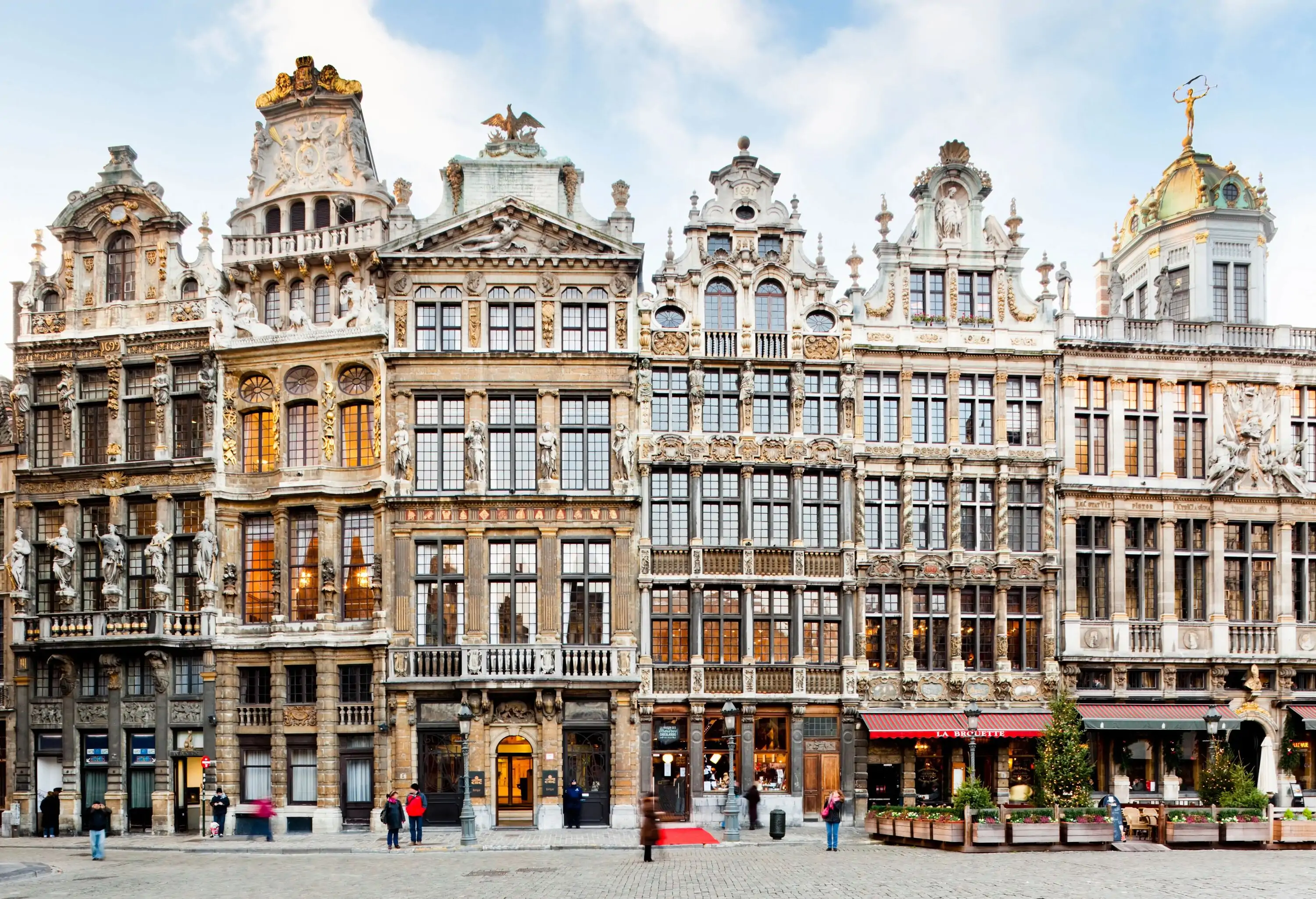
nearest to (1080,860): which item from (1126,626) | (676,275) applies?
(1126,626)

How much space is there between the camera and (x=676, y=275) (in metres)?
45.1

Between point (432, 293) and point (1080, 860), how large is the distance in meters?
26.2

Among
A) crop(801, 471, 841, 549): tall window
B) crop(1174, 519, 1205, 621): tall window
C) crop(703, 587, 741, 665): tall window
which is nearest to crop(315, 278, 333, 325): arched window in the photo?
crop(703, 587, 741, 665): tall window

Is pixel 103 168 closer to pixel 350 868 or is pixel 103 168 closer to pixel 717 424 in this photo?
pixel 717 424

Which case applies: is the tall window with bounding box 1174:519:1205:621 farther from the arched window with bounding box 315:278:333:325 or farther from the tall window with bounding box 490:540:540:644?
the arched window with bounding box 315:278:333:325

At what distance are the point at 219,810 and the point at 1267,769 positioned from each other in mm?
33368

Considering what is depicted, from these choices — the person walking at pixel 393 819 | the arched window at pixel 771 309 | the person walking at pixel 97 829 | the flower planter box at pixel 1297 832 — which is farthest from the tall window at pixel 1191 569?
the person walking at pixel 97 829

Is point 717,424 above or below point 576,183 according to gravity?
below

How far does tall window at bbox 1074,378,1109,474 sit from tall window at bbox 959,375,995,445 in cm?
289

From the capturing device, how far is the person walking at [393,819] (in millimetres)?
36531

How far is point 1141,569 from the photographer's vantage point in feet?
150

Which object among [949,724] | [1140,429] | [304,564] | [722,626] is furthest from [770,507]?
[304,564]

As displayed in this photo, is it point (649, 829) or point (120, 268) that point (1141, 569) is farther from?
point (120, 268)

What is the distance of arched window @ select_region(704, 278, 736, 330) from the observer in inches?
1785
